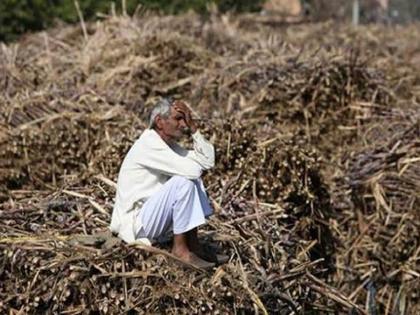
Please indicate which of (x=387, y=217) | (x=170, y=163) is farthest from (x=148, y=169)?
(x=387, y=217)

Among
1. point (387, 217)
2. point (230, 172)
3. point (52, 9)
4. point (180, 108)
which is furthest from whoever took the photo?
point (52, 9)

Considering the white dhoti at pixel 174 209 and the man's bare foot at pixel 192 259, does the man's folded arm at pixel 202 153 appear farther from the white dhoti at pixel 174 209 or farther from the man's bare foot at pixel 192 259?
the man's bare foot at pixel 192 259

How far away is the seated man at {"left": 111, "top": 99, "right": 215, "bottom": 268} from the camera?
4.98 meters

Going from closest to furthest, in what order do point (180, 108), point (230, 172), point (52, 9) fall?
point (180, 108) < point (230, 172) < point (52, 9)

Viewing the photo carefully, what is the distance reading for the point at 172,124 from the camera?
199 inches

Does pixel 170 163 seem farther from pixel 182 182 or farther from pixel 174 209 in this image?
pixel 174 209

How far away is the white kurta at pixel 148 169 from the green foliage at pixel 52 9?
33.5 feet

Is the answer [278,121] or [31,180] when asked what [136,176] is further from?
[278,121]

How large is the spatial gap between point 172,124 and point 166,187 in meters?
0.33

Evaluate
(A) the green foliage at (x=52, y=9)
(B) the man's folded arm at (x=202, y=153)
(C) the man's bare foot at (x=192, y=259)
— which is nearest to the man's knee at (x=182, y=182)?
(B) the man's folded arm at (x=202, y=153)

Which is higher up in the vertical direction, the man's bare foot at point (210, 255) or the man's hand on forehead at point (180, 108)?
the man's hand on forehead at point (180, 108)

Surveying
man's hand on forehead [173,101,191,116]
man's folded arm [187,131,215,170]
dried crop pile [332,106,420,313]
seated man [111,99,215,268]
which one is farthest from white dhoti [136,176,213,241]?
dried crop pile [332,106,420,313]

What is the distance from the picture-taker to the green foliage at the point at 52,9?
52.1 ft

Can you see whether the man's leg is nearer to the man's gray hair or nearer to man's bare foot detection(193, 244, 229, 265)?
man's bare foot detection(193, 244, 229, 265)
